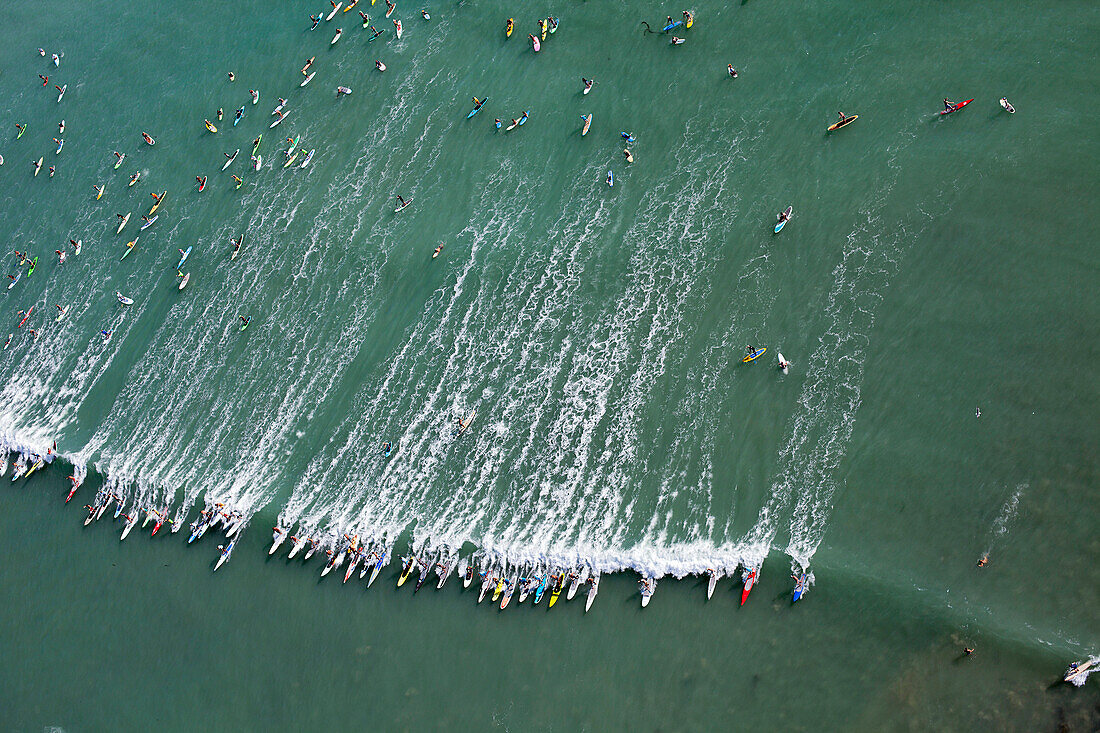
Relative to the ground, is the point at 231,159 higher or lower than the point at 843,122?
higher

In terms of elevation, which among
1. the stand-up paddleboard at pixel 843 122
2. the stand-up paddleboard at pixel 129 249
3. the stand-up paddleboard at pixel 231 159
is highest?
the stand-up paddleboard at pixel 231 159

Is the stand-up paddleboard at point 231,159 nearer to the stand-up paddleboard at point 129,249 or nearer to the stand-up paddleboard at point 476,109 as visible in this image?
the stand-up paddleboard at point 129,249

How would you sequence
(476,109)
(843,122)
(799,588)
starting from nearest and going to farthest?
(799,588) < (843,122) < (476,109)

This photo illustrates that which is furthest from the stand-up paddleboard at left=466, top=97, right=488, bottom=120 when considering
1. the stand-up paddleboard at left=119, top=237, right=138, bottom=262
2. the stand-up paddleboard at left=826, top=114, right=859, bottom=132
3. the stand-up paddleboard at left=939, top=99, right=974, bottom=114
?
the stand-up paddleboard at left=939, top=99, right=974, bottom=114

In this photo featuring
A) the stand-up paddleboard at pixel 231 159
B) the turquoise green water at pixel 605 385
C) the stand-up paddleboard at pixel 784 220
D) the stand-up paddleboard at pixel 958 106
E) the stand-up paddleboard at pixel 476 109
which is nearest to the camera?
the turquoise green water at pixel 605 385

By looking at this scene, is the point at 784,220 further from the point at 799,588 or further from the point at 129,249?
the point at 129,249

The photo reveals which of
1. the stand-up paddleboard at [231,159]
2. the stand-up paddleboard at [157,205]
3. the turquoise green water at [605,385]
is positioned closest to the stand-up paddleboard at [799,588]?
the turquoise green water at [605,385]

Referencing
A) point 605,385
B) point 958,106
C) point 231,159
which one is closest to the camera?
point 605,385

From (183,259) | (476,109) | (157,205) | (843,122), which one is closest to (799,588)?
(843,122)
